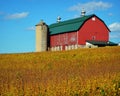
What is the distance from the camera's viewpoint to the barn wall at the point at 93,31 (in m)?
49.1

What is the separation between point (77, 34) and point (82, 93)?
1590 inches

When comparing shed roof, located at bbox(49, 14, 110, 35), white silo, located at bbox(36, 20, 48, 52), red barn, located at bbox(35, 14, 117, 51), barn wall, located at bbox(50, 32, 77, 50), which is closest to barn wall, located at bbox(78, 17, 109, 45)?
red barn, located at bbox(35, 14, 117, 51)

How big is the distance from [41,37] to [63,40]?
469 cm

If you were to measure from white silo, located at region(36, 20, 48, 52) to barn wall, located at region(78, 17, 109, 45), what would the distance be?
906 cm

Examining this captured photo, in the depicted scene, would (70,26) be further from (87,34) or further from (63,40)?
(87,34)

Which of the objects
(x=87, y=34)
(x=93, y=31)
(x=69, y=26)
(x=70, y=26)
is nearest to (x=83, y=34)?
(x=87, y=34)

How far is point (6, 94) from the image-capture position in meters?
8.16

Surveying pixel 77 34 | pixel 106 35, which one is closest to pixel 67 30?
pixel 77 34

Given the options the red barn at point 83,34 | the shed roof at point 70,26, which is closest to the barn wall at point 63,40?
the red barn at point 83,34

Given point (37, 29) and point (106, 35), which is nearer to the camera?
point (106, 35)

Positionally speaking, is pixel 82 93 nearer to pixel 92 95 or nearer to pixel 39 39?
pixel 92 95

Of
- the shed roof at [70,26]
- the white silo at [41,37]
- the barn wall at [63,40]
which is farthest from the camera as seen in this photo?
the white silo at [41,37]

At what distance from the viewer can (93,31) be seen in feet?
165

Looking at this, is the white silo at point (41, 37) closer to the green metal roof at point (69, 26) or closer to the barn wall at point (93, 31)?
the green metal roof at point (69, 26)
